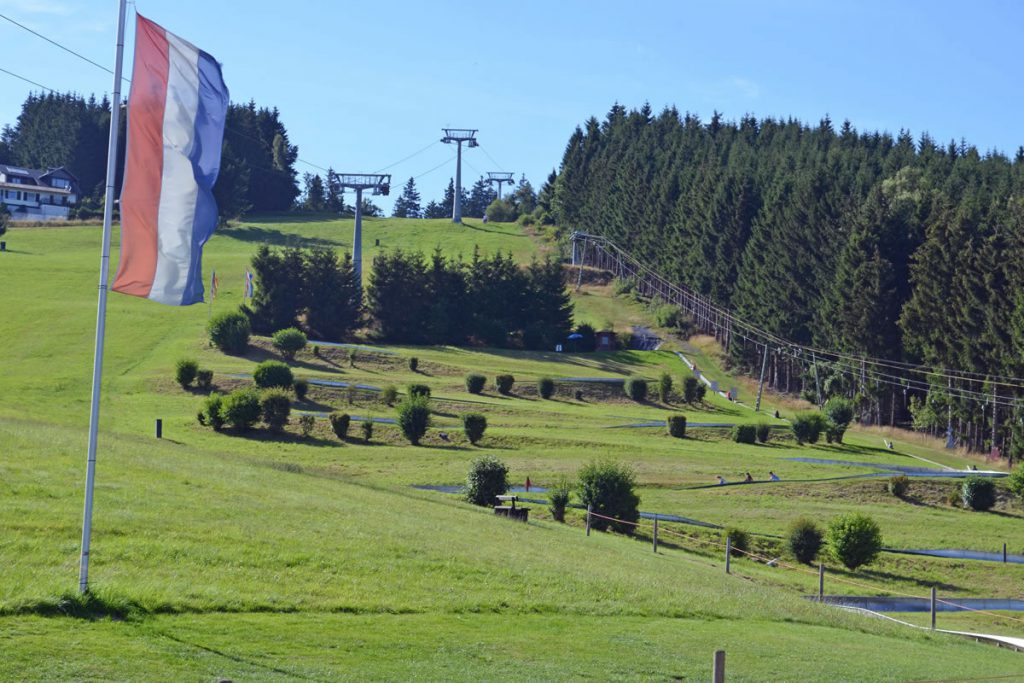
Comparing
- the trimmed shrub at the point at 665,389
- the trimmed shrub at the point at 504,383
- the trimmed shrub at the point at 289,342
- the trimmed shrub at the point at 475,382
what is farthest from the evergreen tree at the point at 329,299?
the trimmed shrub at the point at 665,389

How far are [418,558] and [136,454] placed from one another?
1423 cm

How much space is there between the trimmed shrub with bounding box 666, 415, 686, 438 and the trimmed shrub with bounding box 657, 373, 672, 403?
12951mm

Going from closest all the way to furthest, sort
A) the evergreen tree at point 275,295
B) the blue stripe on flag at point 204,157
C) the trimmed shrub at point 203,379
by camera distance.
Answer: the blue stripe on flag at point 204,157 → the trimmed shrub at point 203,379 → the evergreen tree at point 275,295

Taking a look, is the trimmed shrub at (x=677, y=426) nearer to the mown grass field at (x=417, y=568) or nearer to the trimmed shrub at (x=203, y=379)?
the mown grass field at (x=417, y=568)

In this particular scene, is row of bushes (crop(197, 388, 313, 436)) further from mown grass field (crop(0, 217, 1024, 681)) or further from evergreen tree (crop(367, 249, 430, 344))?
evergreen tree (crop(367, 249, 430, 344))

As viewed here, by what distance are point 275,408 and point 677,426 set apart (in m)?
21.8

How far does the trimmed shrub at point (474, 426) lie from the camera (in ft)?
199

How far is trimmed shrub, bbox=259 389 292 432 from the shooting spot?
2373 inches

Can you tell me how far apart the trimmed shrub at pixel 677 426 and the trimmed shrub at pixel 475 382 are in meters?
13.9

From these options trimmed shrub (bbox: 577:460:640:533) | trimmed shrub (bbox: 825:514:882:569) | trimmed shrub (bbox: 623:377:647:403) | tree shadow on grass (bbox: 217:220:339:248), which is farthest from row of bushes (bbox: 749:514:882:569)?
tree shadow on grass (bbox: 217:220:339:248)

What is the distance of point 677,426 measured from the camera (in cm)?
6625

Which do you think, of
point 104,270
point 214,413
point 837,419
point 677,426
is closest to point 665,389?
point 837,419

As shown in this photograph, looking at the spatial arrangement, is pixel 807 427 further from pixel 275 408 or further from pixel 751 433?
pixel 275 408

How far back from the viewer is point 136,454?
118 feet
